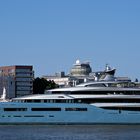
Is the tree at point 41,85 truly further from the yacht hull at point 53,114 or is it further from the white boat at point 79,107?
the yacht hull at point 53,114

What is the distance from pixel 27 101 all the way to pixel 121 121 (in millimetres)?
10428

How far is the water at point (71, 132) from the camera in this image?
59938 millimetres

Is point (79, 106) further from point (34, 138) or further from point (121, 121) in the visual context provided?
point (34, 138)

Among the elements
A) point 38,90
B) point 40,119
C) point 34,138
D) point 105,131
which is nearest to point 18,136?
point 34,138

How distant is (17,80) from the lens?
174250 mm

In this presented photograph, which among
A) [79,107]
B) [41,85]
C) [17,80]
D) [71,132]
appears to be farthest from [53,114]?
[17,80]

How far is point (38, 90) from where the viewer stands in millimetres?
149000

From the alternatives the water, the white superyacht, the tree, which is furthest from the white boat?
the tree

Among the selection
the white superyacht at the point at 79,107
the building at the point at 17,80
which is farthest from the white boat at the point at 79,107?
the building at the point at 17,80

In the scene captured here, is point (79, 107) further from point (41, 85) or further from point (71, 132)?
point (41, 85)

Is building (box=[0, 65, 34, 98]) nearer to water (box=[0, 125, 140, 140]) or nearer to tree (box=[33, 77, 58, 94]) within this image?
tree (box=[33, 77, 58, 94])

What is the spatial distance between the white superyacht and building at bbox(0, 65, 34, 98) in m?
89.1

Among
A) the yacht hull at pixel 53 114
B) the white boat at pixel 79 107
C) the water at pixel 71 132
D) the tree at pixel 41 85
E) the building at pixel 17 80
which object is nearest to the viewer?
the water at pixel 71 132

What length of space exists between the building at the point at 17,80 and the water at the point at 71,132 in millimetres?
93076
